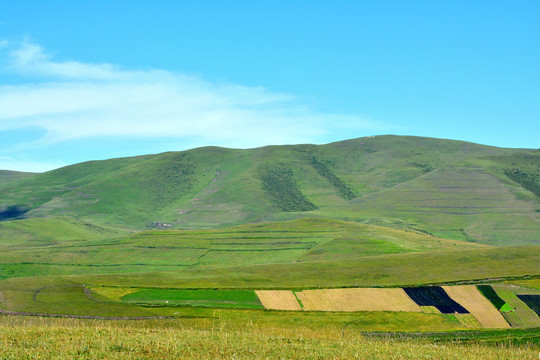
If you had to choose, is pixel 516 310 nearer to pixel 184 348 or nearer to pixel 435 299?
pixel 435 299

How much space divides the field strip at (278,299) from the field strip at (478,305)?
1081 inches

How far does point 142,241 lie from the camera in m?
198

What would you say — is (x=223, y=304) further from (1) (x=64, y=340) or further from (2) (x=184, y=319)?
(1) (x=64, y=340)

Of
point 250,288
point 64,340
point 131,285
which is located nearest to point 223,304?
point 250,288

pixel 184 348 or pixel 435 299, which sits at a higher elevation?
pixel 184 348

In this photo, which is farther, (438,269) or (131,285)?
(438,269)

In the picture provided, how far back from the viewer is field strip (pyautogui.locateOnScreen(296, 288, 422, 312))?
83.0 m

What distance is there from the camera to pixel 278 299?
8869 cm

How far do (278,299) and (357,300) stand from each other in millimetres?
13717

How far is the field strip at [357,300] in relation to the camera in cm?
8300

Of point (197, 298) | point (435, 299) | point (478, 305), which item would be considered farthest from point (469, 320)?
point (197, 298)

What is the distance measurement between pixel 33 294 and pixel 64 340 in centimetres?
6110

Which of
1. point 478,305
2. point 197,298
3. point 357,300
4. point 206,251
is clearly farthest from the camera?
point 206,251

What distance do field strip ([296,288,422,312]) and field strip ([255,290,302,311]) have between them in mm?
1565
